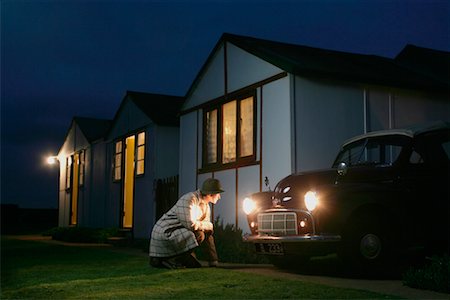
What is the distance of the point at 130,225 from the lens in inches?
789

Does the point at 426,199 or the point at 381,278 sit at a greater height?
the point at 426,199

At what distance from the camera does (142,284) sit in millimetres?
7535

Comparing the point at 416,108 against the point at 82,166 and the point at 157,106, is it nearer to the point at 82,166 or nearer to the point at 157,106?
the point at 157,106

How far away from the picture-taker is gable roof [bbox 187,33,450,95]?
38.5ft

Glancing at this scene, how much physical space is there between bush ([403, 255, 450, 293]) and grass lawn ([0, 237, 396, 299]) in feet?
2.69

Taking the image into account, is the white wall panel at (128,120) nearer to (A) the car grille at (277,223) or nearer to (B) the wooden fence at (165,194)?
(B) the wooden fence at (165,194)

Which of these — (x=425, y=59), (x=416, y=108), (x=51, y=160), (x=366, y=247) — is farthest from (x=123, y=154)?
(x=366, y=247)

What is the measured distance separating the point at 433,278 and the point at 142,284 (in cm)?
356

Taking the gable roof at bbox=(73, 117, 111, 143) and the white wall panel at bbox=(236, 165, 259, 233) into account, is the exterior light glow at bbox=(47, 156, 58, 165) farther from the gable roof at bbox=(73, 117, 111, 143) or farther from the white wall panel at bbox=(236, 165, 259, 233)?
the white wall panel at bbox=(236, 165, 259, 233)

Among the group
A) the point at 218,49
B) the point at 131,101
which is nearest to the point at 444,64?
the point at 218,49

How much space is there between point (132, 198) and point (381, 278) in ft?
42.9

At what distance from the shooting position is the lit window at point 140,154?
19205 millimetres

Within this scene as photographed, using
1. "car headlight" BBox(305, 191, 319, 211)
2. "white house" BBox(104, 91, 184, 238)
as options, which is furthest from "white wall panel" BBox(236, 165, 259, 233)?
"white house" BBox(104, 91, 184, 238)

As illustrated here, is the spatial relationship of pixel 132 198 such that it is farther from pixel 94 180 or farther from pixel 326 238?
pixel 326 238
